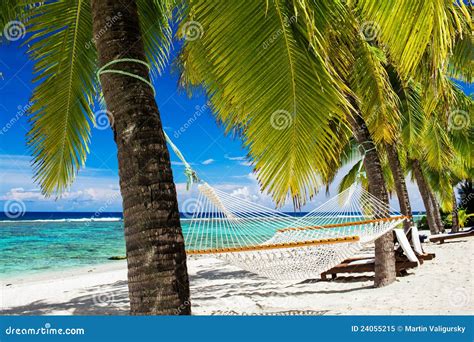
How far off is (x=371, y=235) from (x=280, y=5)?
240 cm

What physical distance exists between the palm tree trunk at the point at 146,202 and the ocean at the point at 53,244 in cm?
1619

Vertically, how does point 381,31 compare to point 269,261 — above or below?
above

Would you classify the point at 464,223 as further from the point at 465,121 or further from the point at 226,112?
the point at 226,112

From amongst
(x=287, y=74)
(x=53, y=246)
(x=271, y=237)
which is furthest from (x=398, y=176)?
(x=53, y=246)

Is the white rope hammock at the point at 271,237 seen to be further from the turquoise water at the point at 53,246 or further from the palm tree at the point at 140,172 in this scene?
the turquoise water at the point at 53,246

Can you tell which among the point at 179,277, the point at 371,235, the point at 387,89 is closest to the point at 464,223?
the point at 387,89

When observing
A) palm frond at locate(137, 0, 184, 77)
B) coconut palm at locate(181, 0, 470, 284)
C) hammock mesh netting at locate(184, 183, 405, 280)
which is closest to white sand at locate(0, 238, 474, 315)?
hammock mesh netting at locate(184, 183, 405, 280)

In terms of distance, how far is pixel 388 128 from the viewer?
498 cm

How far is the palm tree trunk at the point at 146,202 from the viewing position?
1.78m

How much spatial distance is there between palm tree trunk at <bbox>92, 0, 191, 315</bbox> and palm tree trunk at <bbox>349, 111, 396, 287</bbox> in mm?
3710

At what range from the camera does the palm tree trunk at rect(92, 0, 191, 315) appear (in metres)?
1.78

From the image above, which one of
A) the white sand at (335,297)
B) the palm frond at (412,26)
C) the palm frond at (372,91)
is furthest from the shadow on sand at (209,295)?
the palm frond at (412,26)

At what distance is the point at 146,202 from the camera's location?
180 cm

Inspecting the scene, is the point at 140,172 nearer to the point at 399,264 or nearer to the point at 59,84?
the point at 59,84
